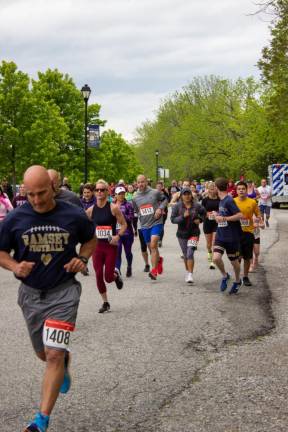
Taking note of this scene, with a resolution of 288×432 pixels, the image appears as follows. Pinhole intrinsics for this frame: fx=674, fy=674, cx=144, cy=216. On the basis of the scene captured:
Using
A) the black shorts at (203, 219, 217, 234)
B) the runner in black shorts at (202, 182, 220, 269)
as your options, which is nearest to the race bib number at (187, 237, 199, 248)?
the runner in black shorts at (202, 182, 220, 269)

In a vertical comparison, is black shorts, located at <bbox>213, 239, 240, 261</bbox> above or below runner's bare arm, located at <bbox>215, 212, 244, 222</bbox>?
below

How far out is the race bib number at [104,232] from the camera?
9312 millimetres

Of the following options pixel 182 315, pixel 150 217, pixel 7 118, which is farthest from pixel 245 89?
pixel 182 315

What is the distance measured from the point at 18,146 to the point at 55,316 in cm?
4605

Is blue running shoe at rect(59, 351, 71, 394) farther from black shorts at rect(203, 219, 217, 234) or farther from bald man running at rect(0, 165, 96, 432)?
black shorts at rect(203, 219, 217, 234)

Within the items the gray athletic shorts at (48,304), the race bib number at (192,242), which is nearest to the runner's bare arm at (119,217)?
the race bib number at (192,242)

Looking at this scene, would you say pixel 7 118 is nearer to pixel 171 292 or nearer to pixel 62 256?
pixel 171 292

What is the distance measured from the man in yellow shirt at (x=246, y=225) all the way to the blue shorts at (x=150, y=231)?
5.90 ft

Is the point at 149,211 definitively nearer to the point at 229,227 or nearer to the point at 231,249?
the point at 229,227

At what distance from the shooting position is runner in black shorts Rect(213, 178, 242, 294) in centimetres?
1026

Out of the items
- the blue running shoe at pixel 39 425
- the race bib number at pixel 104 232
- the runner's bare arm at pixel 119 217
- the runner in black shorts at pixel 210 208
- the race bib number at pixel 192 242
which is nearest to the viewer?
the blue running shoe at pixel 39 425

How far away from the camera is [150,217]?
12.6 m

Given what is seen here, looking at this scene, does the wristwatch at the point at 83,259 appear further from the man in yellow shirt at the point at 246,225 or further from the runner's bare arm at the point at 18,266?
the man in yellow shirt at the point at 246,225

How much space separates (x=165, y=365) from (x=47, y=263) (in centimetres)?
206
